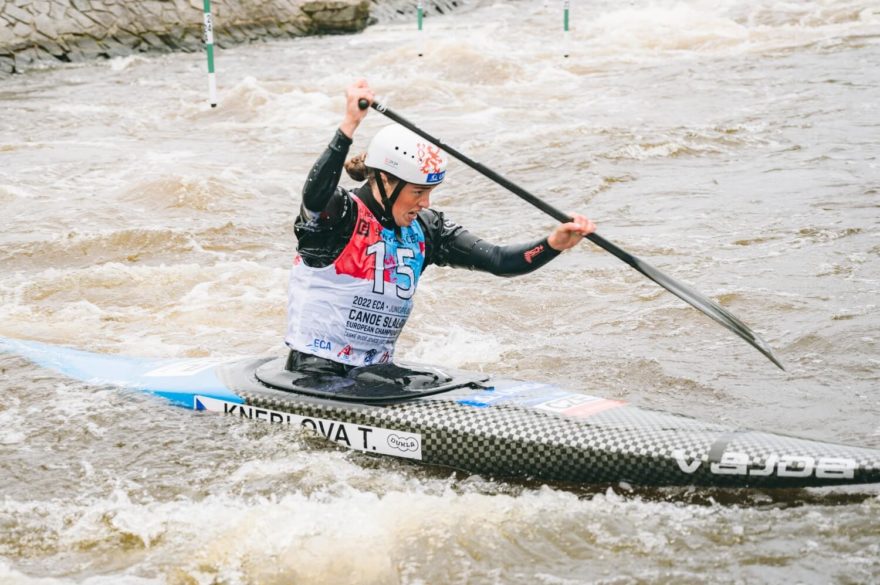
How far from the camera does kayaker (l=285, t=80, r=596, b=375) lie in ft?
13.7

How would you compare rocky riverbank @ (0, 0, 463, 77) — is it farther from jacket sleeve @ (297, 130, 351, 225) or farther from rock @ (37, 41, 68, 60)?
jacket sleeve @ (297, 130, 351, 225)

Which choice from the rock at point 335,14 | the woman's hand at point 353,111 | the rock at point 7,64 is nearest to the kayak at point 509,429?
the woman's hand at point 353,111

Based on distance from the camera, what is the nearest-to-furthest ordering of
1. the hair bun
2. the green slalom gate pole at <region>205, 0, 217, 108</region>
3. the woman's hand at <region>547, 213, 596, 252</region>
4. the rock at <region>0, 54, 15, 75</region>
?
the woman's hand at <region>547, 213, 596, 252</region> → the hair bun → the green slalom gate pole at <region>205, 0, 217, 108</region> → the rock at <region>0, 54, 15, 75</region>

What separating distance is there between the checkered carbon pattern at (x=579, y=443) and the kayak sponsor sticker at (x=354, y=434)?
0.03 m

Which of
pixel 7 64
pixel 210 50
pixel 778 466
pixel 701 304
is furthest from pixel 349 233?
pixel 7 64

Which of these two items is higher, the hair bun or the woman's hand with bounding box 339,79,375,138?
the woman's hand with bounding box 339,79,375,138

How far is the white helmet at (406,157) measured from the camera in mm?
4148

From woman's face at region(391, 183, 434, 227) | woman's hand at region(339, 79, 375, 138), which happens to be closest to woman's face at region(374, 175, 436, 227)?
woman's face at region(391, 183, 434, 227)

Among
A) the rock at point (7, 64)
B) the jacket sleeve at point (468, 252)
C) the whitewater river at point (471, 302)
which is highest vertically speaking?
the rock at point (7, 64)

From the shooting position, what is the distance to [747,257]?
7.25 m

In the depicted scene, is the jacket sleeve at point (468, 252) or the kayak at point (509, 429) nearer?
the kayak at point (509, 429)

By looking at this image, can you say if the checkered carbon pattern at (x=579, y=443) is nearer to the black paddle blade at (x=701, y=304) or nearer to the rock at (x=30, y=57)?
the black paddle blade at (x=701, y=304)

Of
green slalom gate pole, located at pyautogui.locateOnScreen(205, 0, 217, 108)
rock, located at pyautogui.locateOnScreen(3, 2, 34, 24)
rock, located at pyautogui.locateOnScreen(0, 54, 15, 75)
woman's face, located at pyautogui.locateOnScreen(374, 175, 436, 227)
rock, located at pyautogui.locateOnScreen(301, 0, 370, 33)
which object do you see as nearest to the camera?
woman's face, located at pyautogui.locateOnScreen(374, 175, 436, 227)

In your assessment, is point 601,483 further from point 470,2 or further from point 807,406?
point 470,2
